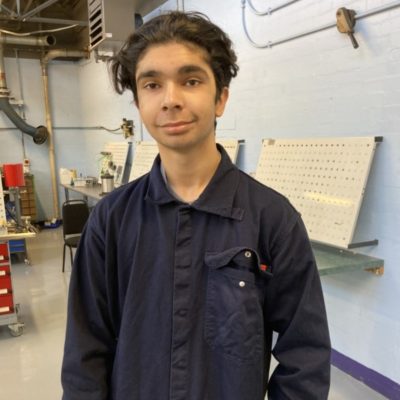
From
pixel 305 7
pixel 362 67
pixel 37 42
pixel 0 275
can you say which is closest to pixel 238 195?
pixel 362 67

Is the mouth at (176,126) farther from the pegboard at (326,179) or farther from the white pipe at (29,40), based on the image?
the white pipe at (29,40)

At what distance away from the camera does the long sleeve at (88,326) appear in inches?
34.9

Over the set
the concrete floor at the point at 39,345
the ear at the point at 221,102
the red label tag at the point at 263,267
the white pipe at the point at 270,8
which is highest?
the white pipe at the point at 270,8

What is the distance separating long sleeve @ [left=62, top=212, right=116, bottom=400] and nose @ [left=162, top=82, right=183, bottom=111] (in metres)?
0.32

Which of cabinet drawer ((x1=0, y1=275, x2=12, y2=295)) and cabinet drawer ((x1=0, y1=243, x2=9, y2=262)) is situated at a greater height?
cabinet drawer ((x1=0, y1=243, x2=9, y2=262))

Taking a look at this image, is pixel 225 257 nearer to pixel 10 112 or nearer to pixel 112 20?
pixel 112 20

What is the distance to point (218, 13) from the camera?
3.03 meters

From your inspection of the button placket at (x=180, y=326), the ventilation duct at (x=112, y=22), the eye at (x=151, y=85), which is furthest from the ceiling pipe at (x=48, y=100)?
the button placket at (x=180, y=326)

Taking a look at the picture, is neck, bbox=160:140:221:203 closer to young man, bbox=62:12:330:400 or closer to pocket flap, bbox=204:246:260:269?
young man, bbox=62:12:330:400

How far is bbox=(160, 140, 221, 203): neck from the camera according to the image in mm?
880

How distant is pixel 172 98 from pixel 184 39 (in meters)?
0.15

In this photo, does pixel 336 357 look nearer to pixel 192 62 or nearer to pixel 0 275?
pixel 192 62

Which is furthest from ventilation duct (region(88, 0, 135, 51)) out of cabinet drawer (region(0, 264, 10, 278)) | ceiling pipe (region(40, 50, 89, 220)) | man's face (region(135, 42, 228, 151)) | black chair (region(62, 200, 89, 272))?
man's face (region(135, 42, 228, 151))

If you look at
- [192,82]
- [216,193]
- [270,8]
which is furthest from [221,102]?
[270,8]
